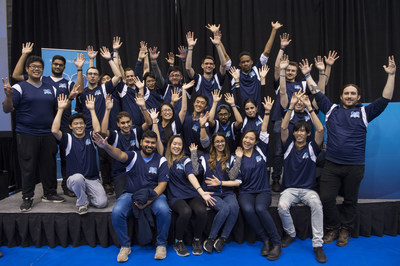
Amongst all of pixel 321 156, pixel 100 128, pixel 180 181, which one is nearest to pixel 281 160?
pixel 321 156

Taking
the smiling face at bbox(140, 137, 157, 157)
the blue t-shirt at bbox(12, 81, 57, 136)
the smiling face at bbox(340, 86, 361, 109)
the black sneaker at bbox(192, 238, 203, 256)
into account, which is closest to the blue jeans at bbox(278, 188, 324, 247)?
the black sneaker at bbox(192, 238, 203, 256)

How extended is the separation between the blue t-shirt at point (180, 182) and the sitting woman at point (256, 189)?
222 millimetres

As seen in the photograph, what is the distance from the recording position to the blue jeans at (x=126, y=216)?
2.94m

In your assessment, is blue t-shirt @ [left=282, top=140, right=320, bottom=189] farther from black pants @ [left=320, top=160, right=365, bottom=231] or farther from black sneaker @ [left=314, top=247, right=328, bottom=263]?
black sneaker @ [left=314, top=247, right=328, bottom=263]

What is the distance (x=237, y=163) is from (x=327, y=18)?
4028mm

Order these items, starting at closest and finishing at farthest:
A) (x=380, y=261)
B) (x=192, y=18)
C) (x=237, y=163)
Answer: (x=380, y=261) < (x=237, y=163) < (x=192, y=18)

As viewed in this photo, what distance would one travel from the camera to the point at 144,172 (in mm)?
3160

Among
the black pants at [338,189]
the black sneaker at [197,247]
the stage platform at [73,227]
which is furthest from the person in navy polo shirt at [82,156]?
the black pants at [338,189]

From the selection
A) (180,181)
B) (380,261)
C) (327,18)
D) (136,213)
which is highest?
(327,18)

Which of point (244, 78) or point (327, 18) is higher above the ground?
point (327, 18)

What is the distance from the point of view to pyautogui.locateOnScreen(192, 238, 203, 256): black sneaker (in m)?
2.98

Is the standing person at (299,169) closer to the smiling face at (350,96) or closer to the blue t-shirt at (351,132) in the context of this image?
the blue t-shirt at (351,132)

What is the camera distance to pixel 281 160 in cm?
399

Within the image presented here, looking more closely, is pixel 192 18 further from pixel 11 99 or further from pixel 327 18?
pixel 11 99
